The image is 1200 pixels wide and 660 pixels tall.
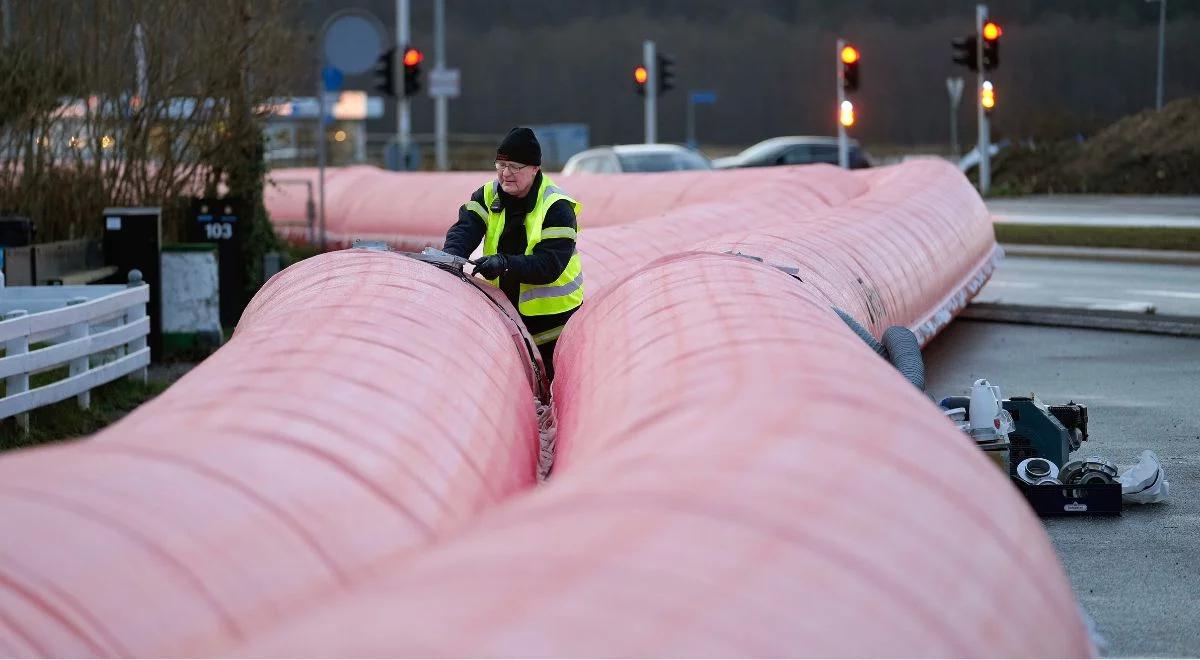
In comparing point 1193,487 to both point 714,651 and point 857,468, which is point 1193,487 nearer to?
point 857,468

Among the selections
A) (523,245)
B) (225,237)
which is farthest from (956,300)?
(225,237)

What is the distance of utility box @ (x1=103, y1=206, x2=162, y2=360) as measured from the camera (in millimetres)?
14273

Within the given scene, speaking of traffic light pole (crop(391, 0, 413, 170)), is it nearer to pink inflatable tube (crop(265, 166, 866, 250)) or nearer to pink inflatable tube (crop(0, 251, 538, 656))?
pink inflatable tube (crop(265, 166, 866, 250))

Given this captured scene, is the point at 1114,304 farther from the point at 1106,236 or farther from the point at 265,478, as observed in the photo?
the point at 265,478

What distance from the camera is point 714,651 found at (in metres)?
2.81

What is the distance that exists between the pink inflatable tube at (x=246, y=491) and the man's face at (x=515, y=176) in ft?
9.50

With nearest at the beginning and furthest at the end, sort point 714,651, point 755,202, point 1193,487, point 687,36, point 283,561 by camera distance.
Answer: point 714,651, point 283,561, point 1193,487, point 755,202, point 687,36

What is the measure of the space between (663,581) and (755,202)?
13.6m

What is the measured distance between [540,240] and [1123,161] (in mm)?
41857

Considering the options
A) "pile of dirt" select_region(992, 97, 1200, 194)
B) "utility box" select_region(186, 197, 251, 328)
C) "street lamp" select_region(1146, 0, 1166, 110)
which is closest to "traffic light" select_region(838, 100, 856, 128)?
"utility box" select_region(186, 197, 251, 328)

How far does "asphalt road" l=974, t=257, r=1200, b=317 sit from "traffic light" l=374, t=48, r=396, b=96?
43.8ft

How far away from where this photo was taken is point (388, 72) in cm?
3278

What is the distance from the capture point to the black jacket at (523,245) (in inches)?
340

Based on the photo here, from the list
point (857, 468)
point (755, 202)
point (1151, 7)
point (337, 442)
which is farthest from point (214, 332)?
point (1151, 7)
